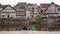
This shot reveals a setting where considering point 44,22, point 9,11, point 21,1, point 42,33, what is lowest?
point 42,33

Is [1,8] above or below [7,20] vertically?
above

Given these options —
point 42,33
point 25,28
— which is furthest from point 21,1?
point 42,33

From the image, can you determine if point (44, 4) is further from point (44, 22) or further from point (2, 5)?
point (2, 5)

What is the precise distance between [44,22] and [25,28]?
30 cm

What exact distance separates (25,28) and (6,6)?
0.44m

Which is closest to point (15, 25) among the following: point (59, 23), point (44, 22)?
point (44, 22)

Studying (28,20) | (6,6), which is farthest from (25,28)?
(6,6)

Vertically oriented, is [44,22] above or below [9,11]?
below

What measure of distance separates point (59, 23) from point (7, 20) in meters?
0.78

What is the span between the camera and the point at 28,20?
240 centimetres

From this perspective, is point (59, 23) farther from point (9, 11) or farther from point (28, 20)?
point (9, 11)

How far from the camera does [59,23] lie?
7.78 ft

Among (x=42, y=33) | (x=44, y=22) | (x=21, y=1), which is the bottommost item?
(x=42, y=33)

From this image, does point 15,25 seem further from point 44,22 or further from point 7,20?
point 44,22
